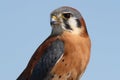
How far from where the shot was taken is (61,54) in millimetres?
23609

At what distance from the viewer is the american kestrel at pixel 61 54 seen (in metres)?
23.5

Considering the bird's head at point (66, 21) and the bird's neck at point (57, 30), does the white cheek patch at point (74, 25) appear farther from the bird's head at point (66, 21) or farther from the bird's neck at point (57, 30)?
the bird's neck at point (57, 30)

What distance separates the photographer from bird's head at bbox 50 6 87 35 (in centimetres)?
2358

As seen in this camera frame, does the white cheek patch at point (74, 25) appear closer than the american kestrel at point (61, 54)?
No

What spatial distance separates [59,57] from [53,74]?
38cm

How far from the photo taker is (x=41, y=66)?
23.7 meters

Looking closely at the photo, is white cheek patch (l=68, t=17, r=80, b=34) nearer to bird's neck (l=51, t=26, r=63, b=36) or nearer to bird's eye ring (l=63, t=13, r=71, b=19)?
bird's eye ring (l=63, t=13, r=71, b=19)

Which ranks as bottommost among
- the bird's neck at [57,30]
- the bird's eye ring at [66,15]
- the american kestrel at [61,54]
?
the american kestrel at [61,54]

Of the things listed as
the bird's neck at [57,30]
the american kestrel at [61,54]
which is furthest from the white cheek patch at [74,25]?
the bird's neck at [57,30]

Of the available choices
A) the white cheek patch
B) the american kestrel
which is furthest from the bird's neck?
the white cheek patch

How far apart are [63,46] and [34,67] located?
0.76 meters

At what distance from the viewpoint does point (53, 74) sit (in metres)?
23.6

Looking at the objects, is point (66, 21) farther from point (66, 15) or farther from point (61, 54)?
point (61, 54)

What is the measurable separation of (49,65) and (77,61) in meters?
0.64
